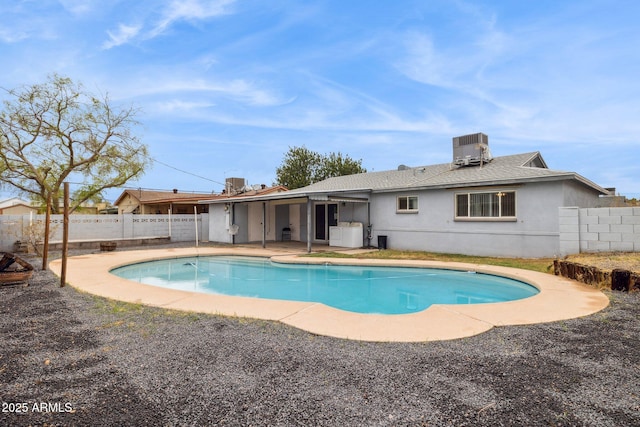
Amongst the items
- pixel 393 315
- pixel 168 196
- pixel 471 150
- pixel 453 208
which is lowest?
pixel 393 315

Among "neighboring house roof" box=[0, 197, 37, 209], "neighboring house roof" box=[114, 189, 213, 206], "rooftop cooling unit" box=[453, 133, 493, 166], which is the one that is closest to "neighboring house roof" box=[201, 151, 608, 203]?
"rooftop cooling unit" box=[453, 133, 493, 166]

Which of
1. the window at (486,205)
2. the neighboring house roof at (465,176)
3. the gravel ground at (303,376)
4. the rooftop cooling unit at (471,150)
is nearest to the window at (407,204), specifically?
the neighboring house roof at (465,176)

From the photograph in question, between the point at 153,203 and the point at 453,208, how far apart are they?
26332 mm

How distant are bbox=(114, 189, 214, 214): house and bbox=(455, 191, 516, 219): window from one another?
69.0ft

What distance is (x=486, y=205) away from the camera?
41.4 ft

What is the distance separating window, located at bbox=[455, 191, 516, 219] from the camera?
39.4ft

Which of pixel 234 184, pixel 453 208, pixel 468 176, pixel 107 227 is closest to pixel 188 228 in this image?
pixel 107 227

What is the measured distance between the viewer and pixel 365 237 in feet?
52.1

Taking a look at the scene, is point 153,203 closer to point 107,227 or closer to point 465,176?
point 107,227

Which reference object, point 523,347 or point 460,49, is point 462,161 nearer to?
point 460,49

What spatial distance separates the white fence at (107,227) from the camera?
14891mm

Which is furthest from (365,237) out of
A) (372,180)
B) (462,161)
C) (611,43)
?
(611,43)

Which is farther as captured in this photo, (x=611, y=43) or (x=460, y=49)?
(x=460, y=49)

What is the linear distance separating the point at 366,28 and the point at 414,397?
12.1 metres
